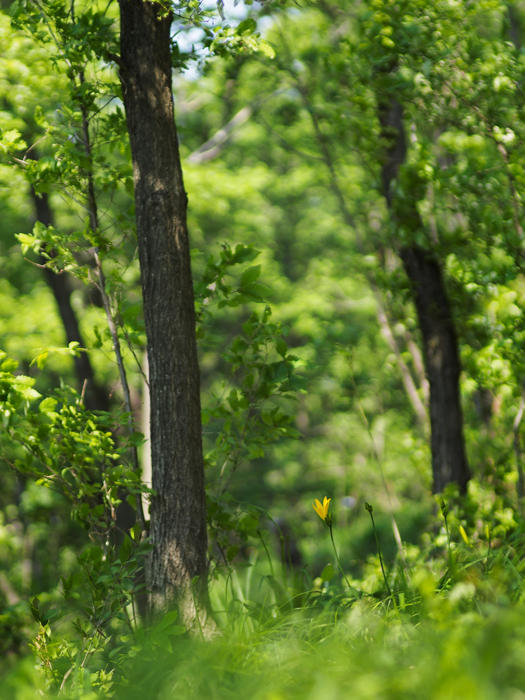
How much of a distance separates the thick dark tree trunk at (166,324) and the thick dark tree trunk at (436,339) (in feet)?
7.27

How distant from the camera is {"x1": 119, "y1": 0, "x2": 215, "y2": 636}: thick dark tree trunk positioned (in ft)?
7.36

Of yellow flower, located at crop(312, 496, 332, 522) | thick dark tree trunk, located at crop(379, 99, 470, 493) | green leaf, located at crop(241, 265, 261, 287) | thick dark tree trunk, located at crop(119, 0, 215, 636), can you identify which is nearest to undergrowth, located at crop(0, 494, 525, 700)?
thick dark tree trunk, located at crop(119, 0, 215, 636)

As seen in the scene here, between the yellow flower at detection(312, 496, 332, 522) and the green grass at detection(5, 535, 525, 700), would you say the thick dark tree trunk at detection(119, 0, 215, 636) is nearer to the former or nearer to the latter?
the green grass at detection(5, 535, 525, 700)

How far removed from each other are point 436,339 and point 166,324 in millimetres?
2528

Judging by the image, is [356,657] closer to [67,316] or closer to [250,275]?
[250,275]

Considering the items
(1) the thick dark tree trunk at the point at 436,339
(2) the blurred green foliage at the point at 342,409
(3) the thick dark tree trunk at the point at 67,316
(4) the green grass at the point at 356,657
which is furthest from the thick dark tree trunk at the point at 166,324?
(3) the thick dark tree trunk at the point at 67,316

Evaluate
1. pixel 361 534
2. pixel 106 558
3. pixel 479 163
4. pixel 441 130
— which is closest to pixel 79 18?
pixel 106 558

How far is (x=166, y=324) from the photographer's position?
2.34 m

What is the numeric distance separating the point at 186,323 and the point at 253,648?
1.21 meters

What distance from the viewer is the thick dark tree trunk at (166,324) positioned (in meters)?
2.24

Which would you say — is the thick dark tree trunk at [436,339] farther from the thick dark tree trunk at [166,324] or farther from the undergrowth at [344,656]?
the thick dark tree trunk at [166,324]

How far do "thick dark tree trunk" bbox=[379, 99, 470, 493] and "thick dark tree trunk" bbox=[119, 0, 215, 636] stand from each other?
2.22 m

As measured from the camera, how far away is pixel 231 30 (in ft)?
7.98

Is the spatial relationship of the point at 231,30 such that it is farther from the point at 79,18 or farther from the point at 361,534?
the point at 361,534
